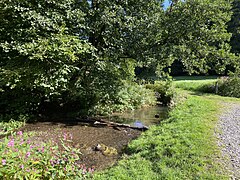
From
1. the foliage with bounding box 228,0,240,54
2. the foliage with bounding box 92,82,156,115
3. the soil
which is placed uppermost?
the foliage with bounding box 228,0,240,54

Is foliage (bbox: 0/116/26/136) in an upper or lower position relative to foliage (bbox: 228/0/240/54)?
lower

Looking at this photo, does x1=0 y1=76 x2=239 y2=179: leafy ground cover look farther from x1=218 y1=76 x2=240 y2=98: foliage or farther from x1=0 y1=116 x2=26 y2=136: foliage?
x1=218 y1=76 x2=240 y2=98: foliage

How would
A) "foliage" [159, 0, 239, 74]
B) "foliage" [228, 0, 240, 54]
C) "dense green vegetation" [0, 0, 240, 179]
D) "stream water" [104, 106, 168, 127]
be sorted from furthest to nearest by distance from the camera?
"foliage" [228, 0, 240, 54] < "stream water" [104, 106, 168, 127] < "foliage" [159, 0, 239, 74] < "dense green vegetation" [0, 0, 240, 179]

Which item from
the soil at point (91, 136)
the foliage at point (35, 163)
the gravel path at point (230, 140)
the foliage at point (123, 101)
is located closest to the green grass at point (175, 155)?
the gravel path at point (230, 140)

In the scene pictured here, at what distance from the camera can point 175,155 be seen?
13.6 ft

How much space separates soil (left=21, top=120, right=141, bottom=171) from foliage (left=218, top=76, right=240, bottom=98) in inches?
323

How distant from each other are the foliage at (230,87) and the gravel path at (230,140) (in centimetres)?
612

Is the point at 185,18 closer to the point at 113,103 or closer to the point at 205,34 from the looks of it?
the point at 205,34

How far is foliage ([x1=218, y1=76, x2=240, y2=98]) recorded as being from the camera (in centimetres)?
1213

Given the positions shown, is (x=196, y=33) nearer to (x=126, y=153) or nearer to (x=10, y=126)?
(x=126, y=153)

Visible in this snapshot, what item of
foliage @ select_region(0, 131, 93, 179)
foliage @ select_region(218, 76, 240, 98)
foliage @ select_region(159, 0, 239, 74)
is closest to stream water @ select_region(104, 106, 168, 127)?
foliage @ select_region(159, 0, 239, 74)

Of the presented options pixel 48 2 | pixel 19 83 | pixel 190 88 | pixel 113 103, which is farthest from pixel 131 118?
pixel 190 88

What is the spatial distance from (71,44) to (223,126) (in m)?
4.89

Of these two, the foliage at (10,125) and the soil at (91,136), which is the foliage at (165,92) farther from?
the foliage at (10,125)
